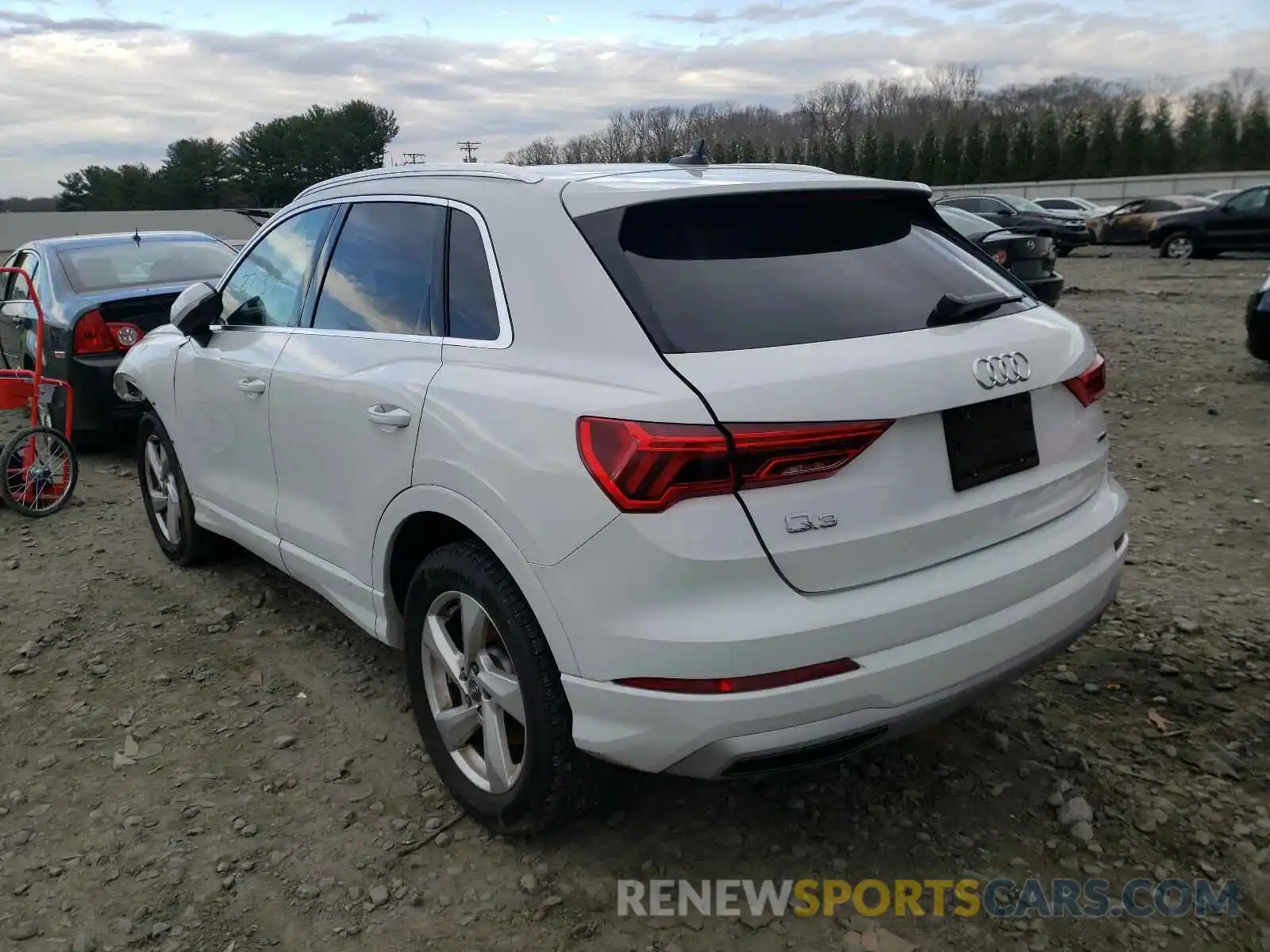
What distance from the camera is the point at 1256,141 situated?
49969mm

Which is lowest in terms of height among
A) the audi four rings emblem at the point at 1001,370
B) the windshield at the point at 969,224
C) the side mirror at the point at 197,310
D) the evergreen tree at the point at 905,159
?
the windshield at the point at 969,224

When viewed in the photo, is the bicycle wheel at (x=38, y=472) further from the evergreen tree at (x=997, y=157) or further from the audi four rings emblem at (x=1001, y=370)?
the evergreen tree at (x=997, y=157)

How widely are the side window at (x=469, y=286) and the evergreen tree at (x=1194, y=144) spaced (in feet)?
192

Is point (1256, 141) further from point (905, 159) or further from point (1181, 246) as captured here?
point (1181, 246)

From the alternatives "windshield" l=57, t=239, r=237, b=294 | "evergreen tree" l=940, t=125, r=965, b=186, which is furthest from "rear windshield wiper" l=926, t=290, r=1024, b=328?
"evergreen tree" l=940, t=125, r=965, b=186

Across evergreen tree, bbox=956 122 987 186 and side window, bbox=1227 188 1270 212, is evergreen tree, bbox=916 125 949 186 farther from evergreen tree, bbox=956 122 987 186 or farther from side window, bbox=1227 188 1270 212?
side window, bbox=1227 188 1270 212

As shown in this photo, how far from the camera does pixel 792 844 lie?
2.76 meters

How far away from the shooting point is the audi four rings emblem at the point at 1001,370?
239 cm

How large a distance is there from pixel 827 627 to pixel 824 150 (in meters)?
78.1

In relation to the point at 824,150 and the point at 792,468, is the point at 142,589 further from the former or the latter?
the point at 824,150

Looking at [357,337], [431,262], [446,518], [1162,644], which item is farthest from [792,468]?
[1162,644]

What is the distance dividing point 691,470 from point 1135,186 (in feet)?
183

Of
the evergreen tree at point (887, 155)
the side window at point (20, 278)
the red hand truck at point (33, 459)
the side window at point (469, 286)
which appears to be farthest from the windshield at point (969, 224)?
the evergreen tree at point (887, 155)

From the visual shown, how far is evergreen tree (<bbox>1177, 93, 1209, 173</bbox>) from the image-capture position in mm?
51344
